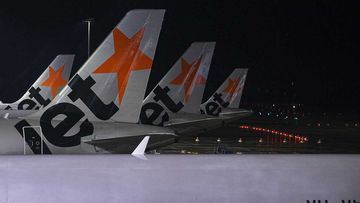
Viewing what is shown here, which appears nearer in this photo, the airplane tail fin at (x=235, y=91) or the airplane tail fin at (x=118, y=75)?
the airplane tail fin at (x=118, y=75)

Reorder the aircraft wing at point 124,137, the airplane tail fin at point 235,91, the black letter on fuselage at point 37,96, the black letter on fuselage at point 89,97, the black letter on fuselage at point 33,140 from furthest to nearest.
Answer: the airplane tail fin at point 235,91 < the black letter on fuselage at point 37,96 < the black letter on fuselage at point 89,97 < the aircraft wing at point 124,137 < the black letter on fuselage at point 33,140

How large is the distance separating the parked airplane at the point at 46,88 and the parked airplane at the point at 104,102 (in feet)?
61.6

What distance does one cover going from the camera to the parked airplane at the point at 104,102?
625 inches

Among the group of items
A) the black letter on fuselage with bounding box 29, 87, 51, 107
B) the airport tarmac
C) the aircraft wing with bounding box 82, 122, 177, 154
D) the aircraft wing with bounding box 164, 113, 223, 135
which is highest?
the black letter on fuselage with bounding box 29, 87, 51, 107

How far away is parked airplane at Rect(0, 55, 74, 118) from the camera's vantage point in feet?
122

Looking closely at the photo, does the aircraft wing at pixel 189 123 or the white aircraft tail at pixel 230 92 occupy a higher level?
the white aircraft tail at pixel 230 92

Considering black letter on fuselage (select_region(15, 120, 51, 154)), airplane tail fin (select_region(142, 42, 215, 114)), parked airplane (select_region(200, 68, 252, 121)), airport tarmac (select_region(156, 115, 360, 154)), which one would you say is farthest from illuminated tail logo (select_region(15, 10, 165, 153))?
parked airplane (select_region(200, 68, 252, 121))

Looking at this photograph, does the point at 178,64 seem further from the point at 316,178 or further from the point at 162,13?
the point at 316,178

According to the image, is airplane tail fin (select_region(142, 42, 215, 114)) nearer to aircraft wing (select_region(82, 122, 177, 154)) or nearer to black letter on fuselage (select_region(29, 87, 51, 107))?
black letter on fuselage (select_region(29, 87, 51, 107))

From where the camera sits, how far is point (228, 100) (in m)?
61.0

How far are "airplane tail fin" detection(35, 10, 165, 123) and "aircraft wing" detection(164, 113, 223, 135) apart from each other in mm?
13202

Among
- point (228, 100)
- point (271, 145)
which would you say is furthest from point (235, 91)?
point (271, 145)

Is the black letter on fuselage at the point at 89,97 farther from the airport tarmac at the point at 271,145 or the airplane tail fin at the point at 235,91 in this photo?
the airplane tail fin at the point at 235,91

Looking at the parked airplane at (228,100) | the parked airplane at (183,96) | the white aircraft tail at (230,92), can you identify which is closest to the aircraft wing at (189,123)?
the parked airplane at (183,96)
